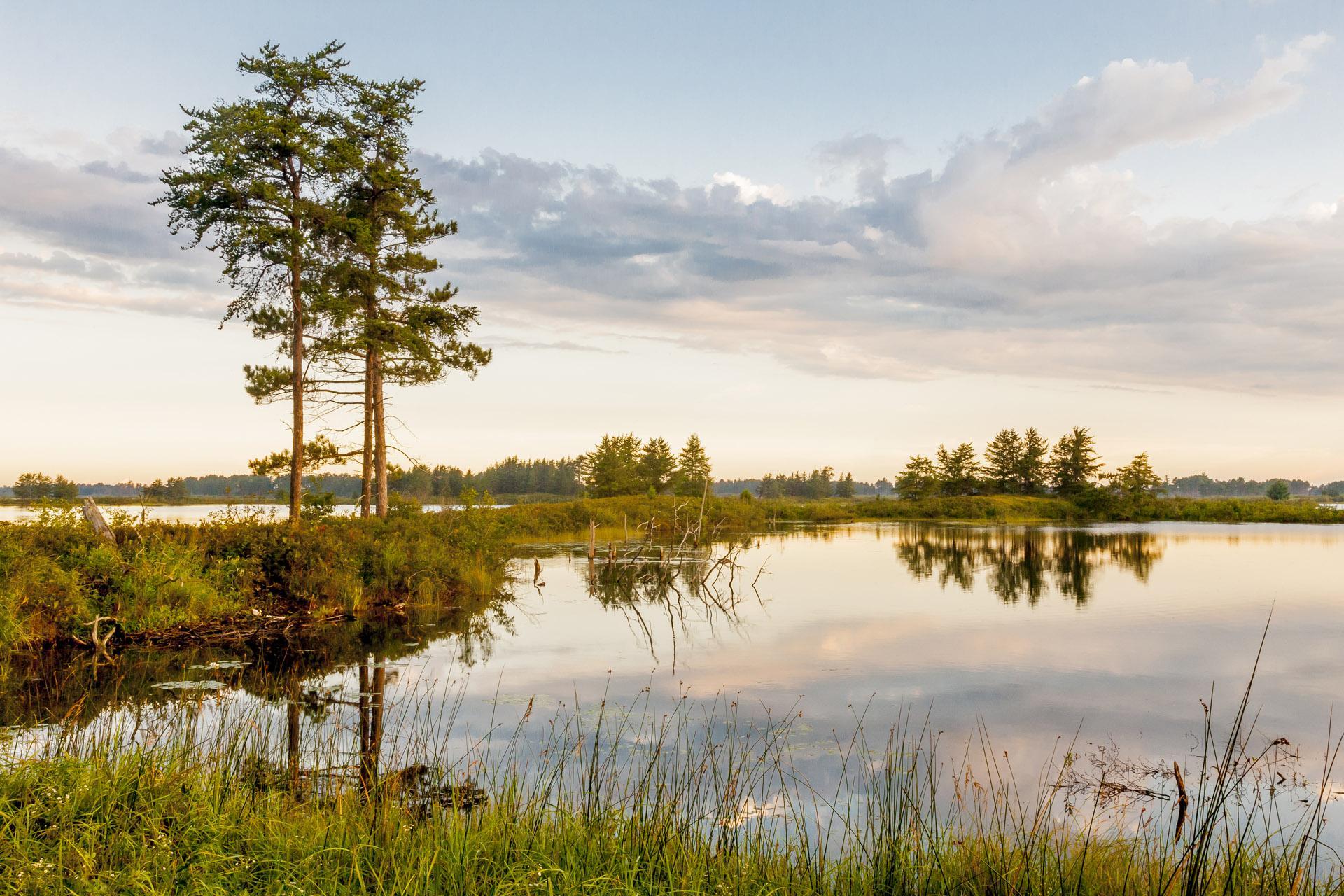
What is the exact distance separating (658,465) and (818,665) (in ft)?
232

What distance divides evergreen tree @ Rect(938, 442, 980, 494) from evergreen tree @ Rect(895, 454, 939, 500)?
1237 millimetres

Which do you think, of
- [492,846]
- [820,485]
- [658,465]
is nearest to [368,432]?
[492,846]

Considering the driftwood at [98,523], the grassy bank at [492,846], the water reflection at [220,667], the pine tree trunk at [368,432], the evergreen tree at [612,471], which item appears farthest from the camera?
the evergreen tree at [612,471]

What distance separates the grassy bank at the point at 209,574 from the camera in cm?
1441

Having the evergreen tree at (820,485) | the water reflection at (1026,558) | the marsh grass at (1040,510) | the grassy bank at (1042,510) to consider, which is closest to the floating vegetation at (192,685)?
the water reflection at (1026,558)

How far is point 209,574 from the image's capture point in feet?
56.1

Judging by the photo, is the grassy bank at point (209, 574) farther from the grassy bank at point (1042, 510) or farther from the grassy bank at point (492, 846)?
the grassy bank at point (1042, 510)

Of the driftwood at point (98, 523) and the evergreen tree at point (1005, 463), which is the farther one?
the evergreen tree at point (1005, 463)

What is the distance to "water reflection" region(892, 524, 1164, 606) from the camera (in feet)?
90.8

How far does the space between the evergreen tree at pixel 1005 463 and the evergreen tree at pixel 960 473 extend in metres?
1.81

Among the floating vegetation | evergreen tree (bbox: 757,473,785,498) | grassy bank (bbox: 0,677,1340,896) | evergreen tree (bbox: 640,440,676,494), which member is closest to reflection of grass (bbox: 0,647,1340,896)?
grassy bank (bbox: 0,677,1340,896)

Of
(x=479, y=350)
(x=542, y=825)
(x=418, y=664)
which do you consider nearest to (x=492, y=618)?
(x=418, y=664)

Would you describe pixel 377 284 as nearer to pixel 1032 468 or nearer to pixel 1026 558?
pixel 1026 558

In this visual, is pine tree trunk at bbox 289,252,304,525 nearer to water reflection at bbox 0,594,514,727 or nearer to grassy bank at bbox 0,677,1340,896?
water reflection at bbox 0,594,514,727
